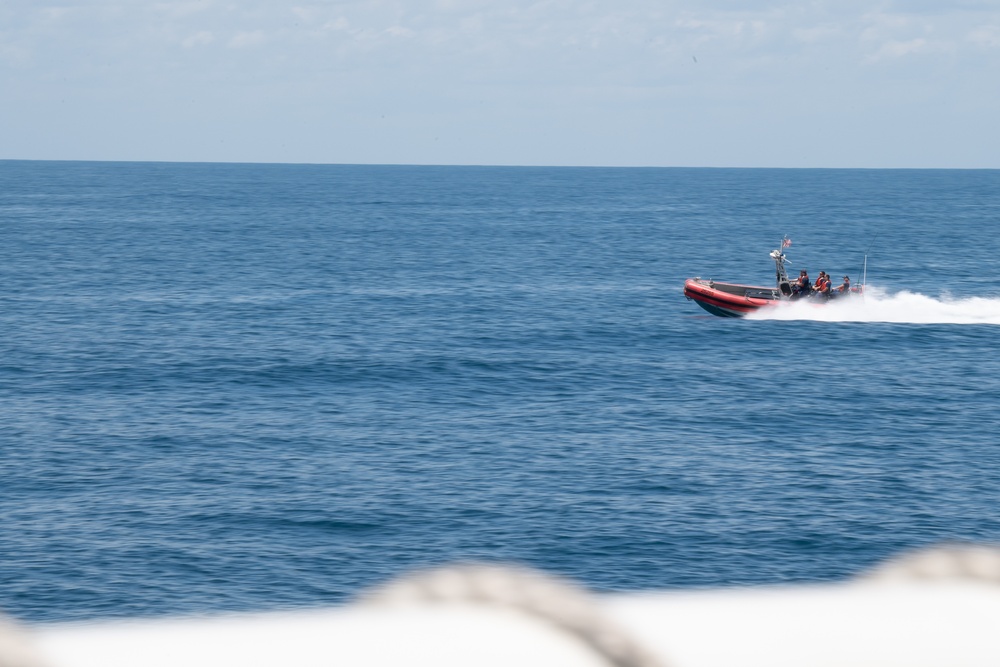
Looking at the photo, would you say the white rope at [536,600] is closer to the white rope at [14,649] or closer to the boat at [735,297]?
the white rope at [14,649]

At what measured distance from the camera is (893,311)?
68.2 metres

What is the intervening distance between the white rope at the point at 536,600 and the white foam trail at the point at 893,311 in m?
63.0

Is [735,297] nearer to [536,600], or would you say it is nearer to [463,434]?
[463,434]

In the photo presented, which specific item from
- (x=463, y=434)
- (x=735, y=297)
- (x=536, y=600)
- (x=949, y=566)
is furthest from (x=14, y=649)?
(x=735, y=297)

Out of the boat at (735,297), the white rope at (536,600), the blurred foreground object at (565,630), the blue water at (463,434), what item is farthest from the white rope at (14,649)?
the boat at (735,297)

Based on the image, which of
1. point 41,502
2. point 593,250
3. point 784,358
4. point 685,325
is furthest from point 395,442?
point 593,250

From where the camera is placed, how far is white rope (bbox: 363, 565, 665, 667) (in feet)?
8.38

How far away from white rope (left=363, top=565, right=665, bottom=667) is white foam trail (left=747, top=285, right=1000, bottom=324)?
207ft

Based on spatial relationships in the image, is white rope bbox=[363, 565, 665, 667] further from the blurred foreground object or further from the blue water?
the blue water

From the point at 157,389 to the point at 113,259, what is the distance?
2348 inches

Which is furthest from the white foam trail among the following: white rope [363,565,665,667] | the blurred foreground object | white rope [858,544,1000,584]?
white rope [363,565,665,667]

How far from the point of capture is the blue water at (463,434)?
28047 mm

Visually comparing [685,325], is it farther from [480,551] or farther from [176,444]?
[480,551]

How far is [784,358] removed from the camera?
183 ft
